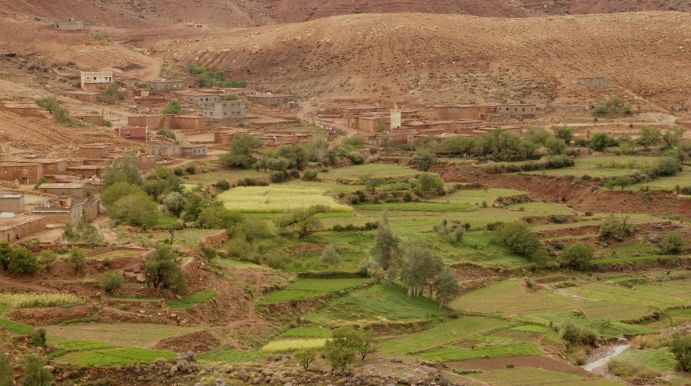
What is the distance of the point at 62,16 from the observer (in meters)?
113

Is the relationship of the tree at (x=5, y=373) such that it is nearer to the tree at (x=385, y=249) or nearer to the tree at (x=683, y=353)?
the tree at (x=385, y=249)

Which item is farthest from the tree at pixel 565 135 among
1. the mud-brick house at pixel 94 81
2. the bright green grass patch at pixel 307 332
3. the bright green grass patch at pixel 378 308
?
the bright green grass patch at pixel 307 332

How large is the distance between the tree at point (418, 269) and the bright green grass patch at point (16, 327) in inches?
522

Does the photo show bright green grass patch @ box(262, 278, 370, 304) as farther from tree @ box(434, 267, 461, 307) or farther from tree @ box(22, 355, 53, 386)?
tree @ box(22, 355, 53, 386)

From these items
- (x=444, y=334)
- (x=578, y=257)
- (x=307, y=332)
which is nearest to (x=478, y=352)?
(x=444, y=334)

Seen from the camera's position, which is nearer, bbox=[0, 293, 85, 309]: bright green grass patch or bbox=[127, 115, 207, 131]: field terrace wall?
bbox=[0, 293, 85, 309]: bright green grass patch

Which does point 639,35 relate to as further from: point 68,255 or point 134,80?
point 68,255

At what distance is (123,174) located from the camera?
50500mm

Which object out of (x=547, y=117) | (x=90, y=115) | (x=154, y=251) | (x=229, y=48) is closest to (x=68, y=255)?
(x=154, y=251)

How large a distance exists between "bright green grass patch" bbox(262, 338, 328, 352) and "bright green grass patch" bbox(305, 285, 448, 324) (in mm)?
2451

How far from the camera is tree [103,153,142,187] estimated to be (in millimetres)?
50312

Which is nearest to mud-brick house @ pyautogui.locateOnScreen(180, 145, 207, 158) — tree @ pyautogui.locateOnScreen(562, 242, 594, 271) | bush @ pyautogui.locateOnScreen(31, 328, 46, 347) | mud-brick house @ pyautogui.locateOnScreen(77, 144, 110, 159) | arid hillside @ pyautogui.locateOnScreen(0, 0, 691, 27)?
mud-brick house @ pyautogui.locateOnScreen(77, 144, 110, 159)

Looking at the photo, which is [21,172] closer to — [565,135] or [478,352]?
[478,352]

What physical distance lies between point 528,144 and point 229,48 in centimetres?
4128
